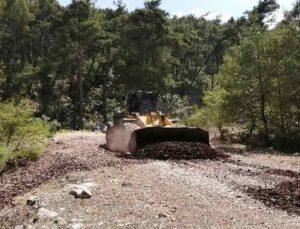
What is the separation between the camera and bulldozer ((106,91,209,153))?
16.1m

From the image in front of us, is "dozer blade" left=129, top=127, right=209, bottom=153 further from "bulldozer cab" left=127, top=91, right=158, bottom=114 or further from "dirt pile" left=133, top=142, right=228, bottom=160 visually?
"bulldozer cab" left=127, top=91, right=158, bottom=114

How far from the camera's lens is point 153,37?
4250 cm

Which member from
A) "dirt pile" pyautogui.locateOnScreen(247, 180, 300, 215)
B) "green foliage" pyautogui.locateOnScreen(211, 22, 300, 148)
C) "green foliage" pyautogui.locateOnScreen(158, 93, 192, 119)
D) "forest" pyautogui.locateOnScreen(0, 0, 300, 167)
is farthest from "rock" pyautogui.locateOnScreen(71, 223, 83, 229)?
"green foliage" pyautogui.locateOnScreen(158, 93, 192, 119)

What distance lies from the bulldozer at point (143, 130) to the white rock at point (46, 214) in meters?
6.89

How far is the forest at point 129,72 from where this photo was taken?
73.1ft

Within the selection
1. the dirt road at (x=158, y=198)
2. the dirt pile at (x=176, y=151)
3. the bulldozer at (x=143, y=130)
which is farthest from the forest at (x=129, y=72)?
the dirt road at (x=158, y=198)

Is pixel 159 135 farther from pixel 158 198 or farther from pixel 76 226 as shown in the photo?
pixel 76 226

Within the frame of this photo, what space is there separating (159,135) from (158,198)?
21.2ft

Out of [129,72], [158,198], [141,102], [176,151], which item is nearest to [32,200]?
[158,198]

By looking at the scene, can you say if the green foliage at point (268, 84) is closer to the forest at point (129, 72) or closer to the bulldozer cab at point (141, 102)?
the forest at point (129, 72)

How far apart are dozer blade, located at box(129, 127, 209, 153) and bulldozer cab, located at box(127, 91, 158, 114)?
12.9 feet

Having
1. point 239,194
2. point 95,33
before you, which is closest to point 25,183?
point 239,194

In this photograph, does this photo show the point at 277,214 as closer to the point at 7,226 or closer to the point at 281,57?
the point at 7,226

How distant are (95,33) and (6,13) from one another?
730 centimetres
